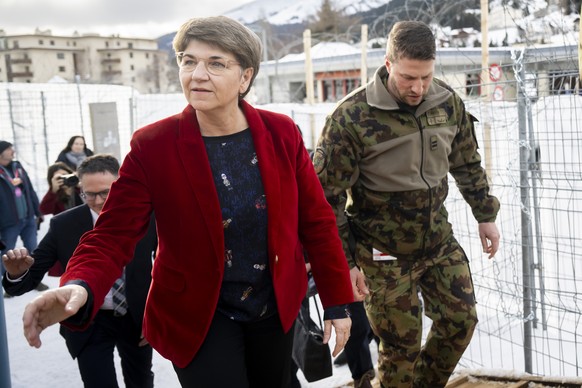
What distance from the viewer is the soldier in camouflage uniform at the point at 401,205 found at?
8.99 ft

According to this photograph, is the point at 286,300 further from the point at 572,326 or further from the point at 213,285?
the point at 572,326

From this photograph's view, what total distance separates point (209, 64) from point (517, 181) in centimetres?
294

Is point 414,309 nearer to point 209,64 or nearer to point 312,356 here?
point 312,356

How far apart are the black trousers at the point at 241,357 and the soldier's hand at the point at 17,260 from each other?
2.55 ft

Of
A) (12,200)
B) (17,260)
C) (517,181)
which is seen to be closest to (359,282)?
(17,260)

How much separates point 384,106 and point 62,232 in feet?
5.62

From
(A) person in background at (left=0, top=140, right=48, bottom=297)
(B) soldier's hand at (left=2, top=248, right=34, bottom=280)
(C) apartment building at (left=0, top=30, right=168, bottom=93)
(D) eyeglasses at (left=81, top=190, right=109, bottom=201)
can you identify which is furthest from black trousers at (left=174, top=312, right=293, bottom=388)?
(C) apartment building at (left=0, top=30, right=168, bottom=93)

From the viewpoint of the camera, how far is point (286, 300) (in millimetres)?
1992

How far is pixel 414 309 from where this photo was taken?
283 cm

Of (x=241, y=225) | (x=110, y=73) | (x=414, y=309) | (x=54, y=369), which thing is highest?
(x=110, y=73)

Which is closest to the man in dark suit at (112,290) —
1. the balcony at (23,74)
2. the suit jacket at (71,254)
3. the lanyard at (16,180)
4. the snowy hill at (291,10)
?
the suit jacket at (71,254)

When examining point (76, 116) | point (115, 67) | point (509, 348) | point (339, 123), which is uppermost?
point (115, 67)

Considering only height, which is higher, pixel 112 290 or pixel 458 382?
pixel 112 290

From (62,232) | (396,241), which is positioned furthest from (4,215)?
(396,241)
